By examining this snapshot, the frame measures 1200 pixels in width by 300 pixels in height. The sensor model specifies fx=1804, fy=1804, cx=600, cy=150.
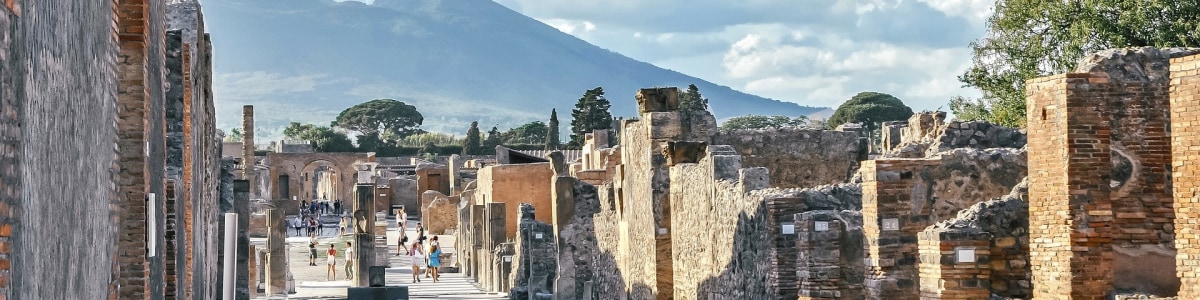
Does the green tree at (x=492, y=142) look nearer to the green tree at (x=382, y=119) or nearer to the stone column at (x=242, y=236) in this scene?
the green tree at (x=382, y=119)

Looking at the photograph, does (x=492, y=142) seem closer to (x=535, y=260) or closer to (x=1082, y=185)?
(x=535, y=260)

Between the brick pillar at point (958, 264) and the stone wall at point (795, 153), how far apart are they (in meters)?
13.0

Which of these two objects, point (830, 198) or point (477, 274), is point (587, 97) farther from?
point (830, 198)

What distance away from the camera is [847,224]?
1736 centimetres

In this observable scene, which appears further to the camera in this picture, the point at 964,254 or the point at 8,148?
the point at 964,254

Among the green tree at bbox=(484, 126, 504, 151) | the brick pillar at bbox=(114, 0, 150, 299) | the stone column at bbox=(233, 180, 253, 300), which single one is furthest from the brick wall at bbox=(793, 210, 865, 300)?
the green tree at bbox=(484, 126, 504, 151)

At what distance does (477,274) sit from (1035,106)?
120 feet

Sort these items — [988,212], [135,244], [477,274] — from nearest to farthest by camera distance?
[135,244] → [988,212] → [477,274]

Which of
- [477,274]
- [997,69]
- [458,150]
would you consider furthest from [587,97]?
[997,69]

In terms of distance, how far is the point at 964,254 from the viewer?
46.9ft

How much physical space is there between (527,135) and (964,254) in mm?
135401

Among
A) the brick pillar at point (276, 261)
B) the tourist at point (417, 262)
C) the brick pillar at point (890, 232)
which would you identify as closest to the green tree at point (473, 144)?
the tourist at point (417, 262)

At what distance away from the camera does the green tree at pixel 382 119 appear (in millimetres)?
183875

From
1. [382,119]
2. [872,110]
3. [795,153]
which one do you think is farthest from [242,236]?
[382,119]
